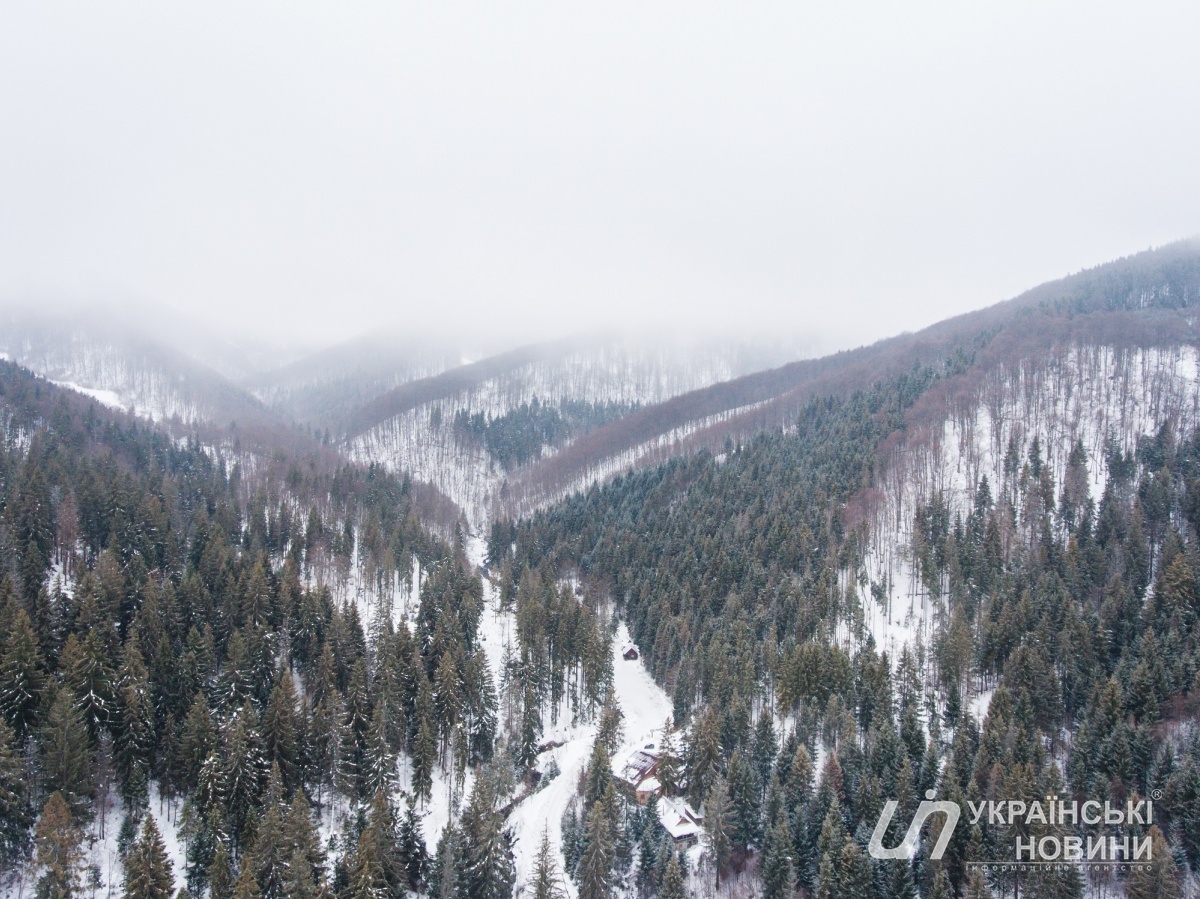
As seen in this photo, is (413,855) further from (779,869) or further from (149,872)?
(779,869)

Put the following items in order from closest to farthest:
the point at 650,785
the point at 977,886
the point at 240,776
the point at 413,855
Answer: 1. the point at 977,886
2. the point at 240,776
3. the point at 413,855
4. the point at 650,785

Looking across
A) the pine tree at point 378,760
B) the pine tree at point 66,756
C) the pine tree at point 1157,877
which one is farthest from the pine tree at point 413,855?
the pine tree at point 1157,877

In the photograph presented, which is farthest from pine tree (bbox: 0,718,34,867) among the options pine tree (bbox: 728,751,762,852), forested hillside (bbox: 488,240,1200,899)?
pine tree (bbox: 728,751,762,852)

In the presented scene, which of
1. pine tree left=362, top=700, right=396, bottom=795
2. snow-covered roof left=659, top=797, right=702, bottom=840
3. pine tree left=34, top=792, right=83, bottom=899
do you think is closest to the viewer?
pine tree left=34, top=792, right=83, bottom=899

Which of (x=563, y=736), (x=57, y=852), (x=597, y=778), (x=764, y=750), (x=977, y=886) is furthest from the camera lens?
(x=563, y=736)

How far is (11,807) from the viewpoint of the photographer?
40.0 meters

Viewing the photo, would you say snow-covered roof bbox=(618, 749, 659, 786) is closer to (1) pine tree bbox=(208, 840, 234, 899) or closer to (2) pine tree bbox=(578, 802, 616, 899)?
(2) pine tree bbox=(578, 802, 616, 899)

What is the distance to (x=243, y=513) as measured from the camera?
370 feet

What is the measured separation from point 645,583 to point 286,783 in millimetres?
60205

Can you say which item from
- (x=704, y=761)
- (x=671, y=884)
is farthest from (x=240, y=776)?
(x=704, y=761)

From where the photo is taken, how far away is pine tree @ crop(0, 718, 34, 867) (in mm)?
39625

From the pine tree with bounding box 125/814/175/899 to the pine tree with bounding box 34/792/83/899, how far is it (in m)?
3.99

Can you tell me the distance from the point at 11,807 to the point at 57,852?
5.79 m

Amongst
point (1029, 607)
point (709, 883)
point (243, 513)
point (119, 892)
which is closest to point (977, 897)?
point (709, 883)
